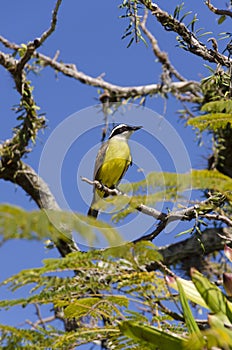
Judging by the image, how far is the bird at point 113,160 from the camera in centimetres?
272

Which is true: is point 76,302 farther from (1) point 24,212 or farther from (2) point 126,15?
(2) point 126,15

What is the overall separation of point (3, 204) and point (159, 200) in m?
0.26

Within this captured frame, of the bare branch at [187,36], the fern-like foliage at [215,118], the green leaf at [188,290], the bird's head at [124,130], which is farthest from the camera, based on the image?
the bird's head at [124,130]

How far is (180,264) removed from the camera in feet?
10.7

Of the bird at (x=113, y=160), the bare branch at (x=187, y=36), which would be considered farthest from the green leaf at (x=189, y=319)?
the bird at (x=113, y=160)

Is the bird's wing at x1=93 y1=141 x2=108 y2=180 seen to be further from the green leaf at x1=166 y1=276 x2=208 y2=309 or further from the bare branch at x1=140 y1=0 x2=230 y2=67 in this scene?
the green leaf at x1=166 y1=276 x2=208 y2=309

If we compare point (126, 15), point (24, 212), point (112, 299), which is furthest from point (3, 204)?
point (126, 15)

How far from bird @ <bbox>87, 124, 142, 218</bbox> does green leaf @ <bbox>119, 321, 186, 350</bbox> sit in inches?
73.1

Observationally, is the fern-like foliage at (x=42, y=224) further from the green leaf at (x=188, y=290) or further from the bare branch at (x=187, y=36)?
the bare branch at (x=187, y=36)

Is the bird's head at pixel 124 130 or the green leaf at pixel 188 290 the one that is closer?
the green leaf at pixel 188 290

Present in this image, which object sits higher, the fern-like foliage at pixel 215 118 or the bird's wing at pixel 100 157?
the bird's wing at pixel 100 157

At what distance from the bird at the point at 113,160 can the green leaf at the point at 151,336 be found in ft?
6.09

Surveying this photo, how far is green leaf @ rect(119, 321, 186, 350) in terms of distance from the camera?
754 mm

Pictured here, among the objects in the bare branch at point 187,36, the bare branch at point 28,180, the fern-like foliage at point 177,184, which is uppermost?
the bare branch at point 28,180
